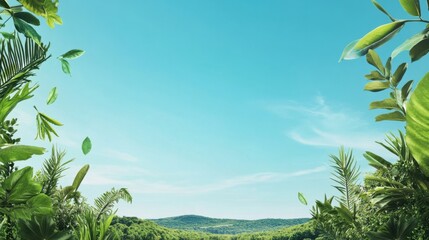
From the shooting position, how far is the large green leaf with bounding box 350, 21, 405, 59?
67 centimetres

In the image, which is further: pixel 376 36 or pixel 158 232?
pixel 158 232

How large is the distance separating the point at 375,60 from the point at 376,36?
189 centimetres

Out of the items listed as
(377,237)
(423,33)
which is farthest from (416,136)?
(377,237)

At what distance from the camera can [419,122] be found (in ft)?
1.30

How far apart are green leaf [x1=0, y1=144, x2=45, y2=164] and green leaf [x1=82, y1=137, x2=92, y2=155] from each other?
68.2 inches

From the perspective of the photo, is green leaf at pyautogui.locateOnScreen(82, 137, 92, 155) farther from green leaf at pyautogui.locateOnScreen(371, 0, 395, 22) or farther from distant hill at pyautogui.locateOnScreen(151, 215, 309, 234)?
distant hill at pyautogui.locateOnScreen(151, 215, 309, 234)

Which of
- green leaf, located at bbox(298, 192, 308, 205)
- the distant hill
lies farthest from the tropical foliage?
the distant hill

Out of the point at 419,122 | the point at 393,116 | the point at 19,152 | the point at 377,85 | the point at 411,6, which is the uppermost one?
the point at 377,85

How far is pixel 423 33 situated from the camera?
692 millimetres

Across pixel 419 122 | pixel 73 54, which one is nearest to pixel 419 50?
pixel 419 122

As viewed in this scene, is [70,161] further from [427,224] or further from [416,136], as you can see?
[416,136]

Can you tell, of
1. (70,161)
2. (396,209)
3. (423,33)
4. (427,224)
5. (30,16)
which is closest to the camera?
(423,33)

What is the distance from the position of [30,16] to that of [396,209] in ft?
9.10

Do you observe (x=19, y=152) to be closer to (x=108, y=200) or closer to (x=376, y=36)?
(x=376, y=36)
